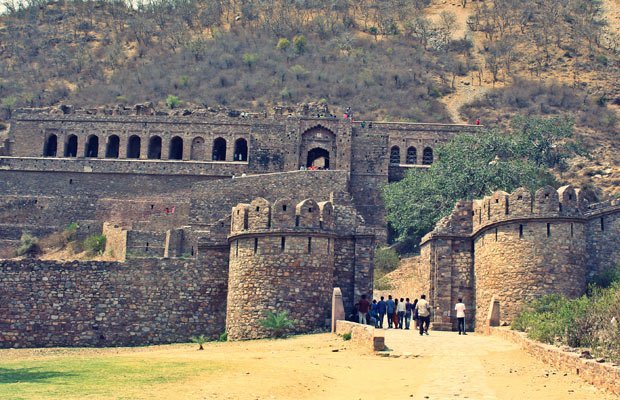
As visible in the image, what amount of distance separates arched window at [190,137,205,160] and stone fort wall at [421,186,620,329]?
106ft

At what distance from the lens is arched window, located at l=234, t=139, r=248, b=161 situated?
207 feet

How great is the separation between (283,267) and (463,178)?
58.4 ft

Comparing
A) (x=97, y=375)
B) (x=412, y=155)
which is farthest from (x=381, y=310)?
(x=412, y=155)

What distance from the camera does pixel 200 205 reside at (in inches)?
2014

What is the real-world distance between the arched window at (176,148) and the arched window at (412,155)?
1315cm

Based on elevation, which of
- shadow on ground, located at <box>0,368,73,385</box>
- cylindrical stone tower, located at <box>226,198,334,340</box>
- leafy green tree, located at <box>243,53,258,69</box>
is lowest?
shadow on ground, located at <box>0,368,73,385</box>

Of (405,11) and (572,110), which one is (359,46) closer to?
(405,11)

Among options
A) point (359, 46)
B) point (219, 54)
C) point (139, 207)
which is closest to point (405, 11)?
point (359, 46)

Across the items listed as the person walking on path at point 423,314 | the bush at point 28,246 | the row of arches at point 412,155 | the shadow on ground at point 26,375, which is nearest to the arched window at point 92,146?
the bush at point 28,246

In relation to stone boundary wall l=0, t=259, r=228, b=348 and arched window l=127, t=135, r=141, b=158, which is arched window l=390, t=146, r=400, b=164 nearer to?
arched window l=127, t=135, r=141, b=158

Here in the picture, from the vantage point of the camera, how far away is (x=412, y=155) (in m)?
62.6

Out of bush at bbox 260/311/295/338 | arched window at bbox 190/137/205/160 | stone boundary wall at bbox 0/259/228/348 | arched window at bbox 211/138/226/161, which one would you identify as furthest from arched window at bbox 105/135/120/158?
bush at bbox 260/311/295/338

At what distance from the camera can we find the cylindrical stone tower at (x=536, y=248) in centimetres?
2903

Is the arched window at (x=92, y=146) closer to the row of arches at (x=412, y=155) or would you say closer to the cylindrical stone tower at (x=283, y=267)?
the row of arches at (x=412, y=155)
